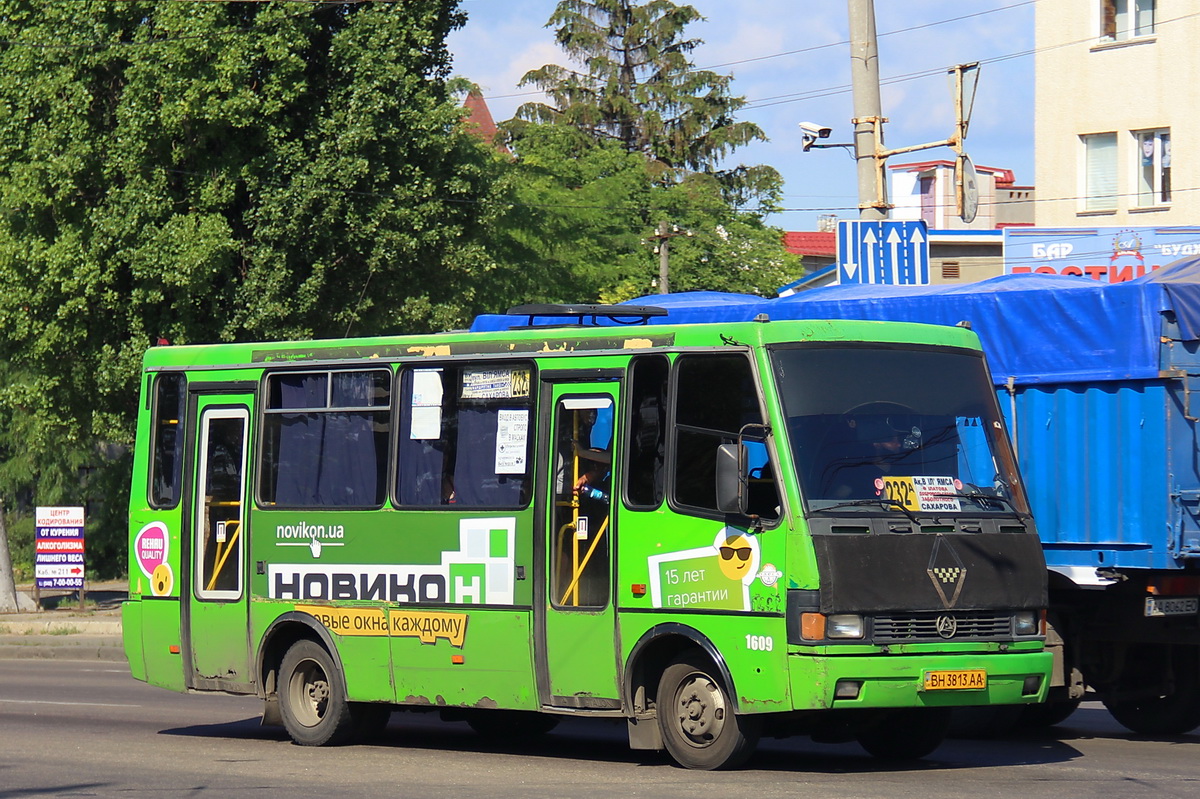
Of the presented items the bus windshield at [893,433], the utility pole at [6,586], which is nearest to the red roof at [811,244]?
the utility pole at [6,586]

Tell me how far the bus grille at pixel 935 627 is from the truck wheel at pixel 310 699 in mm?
4300

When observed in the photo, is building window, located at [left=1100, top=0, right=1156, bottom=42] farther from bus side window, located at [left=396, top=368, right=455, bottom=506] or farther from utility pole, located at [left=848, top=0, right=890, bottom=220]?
bus side window, located at [left=396, top=368, right=455, bottom=506]

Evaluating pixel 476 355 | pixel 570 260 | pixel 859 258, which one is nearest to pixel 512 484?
pixel 476 355

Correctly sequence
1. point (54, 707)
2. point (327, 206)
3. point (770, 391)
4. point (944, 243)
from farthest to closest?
point (944, 243) < point (327, 206) < point (54, 707) < point (770, 391)

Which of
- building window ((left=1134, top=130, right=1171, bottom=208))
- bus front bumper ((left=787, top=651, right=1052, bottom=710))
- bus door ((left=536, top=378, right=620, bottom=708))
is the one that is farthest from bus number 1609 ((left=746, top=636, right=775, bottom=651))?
building window ((left=1134, top=130, right=1171, bottom=208))

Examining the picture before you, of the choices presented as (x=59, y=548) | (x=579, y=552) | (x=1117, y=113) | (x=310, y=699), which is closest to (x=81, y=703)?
(x=310, y=699)

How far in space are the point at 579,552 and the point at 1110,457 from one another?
11.4 feet

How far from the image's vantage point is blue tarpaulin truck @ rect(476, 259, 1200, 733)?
1113 centimetres

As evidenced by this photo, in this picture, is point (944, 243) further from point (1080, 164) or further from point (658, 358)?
point (658, 358)

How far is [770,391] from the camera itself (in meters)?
10.2

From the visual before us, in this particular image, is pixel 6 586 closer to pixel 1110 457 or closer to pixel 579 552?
pixel 579 552

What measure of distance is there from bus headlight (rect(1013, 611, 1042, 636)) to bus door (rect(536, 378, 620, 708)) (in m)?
2.42

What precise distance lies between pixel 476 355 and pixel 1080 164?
2681 centimetres

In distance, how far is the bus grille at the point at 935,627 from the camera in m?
9.98
